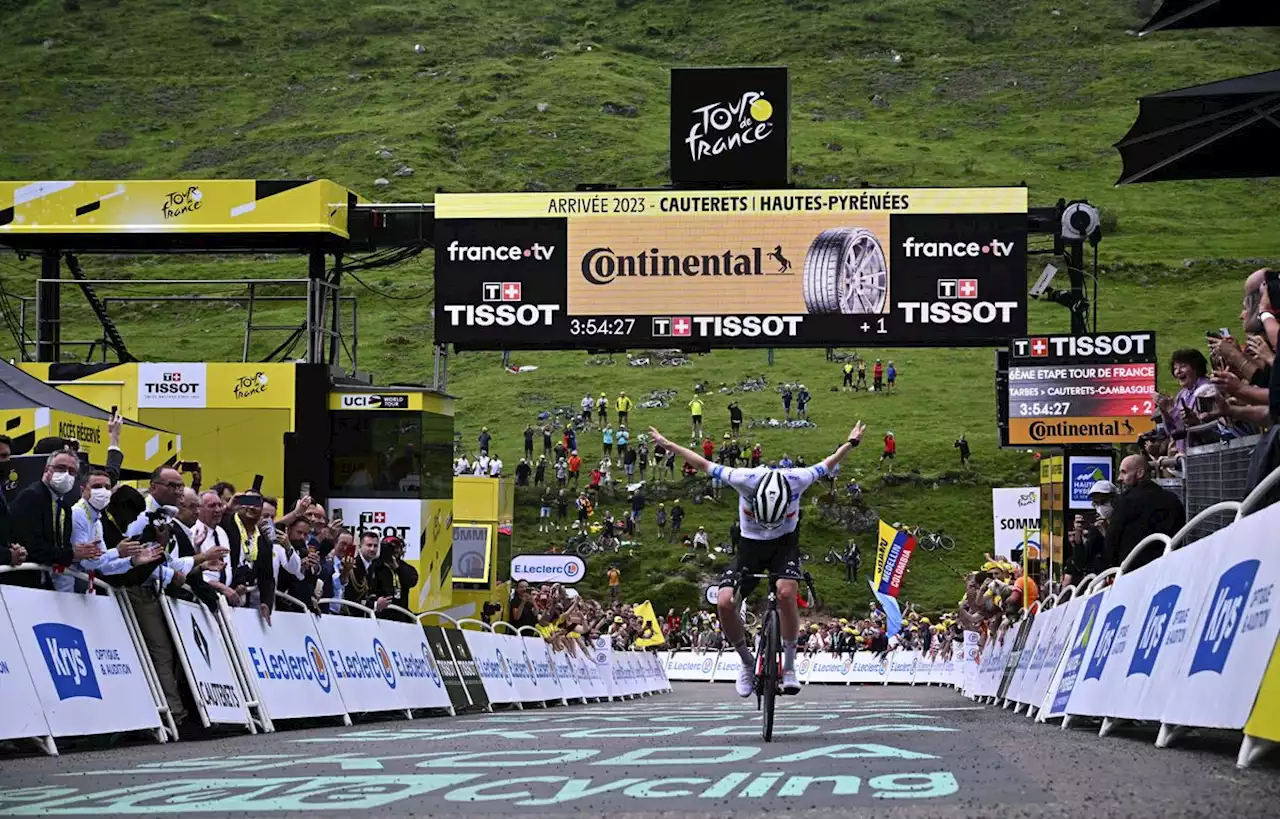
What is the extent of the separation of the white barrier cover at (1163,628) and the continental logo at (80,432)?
38.7 feet

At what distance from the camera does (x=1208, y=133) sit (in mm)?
13781

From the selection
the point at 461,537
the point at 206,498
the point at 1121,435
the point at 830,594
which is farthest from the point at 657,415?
the point at 206,498

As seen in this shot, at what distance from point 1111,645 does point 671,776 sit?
14.7 feet

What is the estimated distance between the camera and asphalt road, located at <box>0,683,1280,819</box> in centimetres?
724

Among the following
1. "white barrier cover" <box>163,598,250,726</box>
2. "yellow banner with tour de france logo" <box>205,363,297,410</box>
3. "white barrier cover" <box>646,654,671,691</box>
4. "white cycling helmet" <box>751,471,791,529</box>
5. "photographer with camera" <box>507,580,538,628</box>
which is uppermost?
"yellow banner with tour de france logo" <box>205,363,297,410</box>

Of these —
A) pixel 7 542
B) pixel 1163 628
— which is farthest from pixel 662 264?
pixel 1163 628

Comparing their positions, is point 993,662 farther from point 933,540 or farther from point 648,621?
point 933,540

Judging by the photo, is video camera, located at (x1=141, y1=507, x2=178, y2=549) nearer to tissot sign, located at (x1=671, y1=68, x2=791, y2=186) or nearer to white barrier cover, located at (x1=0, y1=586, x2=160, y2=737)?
white barrier cover, located at (x1=0, y1=586, x2=160, y2=737)

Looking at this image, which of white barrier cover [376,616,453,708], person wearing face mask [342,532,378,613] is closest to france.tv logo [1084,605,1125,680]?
white barrier cover [376,616,453,708]

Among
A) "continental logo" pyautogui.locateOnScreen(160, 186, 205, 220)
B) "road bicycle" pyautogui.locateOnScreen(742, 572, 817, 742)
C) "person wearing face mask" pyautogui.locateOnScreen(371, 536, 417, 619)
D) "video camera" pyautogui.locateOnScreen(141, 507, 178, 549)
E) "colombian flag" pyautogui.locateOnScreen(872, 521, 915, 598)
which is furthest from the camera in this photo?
"colombian flag" pyautogui.locateOnScreen(872, 521, 915, 598)

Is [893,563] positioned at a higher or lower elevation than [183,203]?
lower

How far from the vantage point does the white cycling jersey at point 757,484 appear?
13172 mm

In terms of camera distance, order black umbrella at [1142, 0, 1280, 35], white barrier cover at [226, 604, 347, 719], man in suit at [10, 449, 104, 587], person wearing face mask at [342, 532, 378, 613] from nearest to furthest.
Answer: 1. man in suit at [10, 449, 104, 587]
2. black umbrella at [1142, 0, 1280, 35]
3. white barrier cover at [226, 604, 347, 719]
4. person wearing face mask at [342, 532, 378, 613]

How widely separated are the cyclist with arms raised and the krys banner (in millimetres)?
17578
